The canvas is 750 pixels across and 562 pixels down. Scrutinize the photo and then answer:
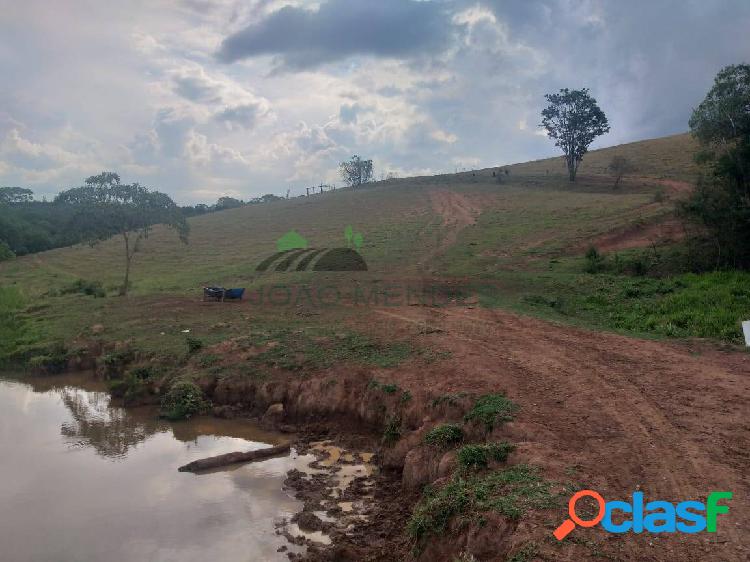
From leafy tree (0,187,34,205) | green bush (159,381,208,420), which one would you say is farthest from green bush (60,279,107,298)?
leafy tree (0,187,34,205)

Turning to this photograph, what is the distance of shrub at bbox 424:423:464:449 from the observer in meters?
9.46

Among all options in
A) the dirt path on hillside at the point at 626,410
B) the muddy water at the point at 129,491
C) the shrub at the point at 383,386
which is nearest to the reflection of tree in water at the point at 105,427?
the muddy water at the point at 129,491

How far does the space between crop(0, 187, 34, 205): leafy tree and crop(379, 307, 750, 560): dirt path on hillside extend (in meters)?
94.3

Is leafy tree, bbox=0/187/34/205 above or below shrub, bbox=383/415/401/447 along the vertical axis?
above

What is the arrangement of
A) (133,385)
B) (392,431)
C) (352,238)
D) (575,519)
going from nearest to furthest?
(575,519), (392,431), (133,385), (352,238)

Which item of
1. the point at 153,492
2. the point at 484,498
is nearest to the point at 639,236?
the point at 484,498

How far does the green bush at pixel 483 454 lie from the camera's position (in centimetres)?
800

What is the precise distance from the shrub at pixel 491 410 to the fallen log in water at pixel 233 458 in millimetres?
4450

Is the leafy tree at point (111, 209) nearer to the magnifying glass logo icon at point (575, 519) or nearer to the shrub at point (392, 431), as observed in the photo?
the shrub at point (392, 431)

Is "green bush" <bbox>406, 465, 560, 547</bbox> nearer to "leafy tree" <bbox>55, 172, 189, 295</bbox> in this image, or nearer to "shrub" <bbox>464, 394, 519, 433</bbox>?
"shrub" <bbox>464, 394, 519, 433</bbox>

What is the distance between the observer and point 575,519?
6.12m

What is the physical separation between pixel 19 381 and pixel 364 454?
554 inches

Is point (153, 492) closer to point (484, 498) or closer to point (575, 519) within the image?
point (484, 498)

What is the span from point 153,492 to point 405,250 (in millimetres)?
24647
